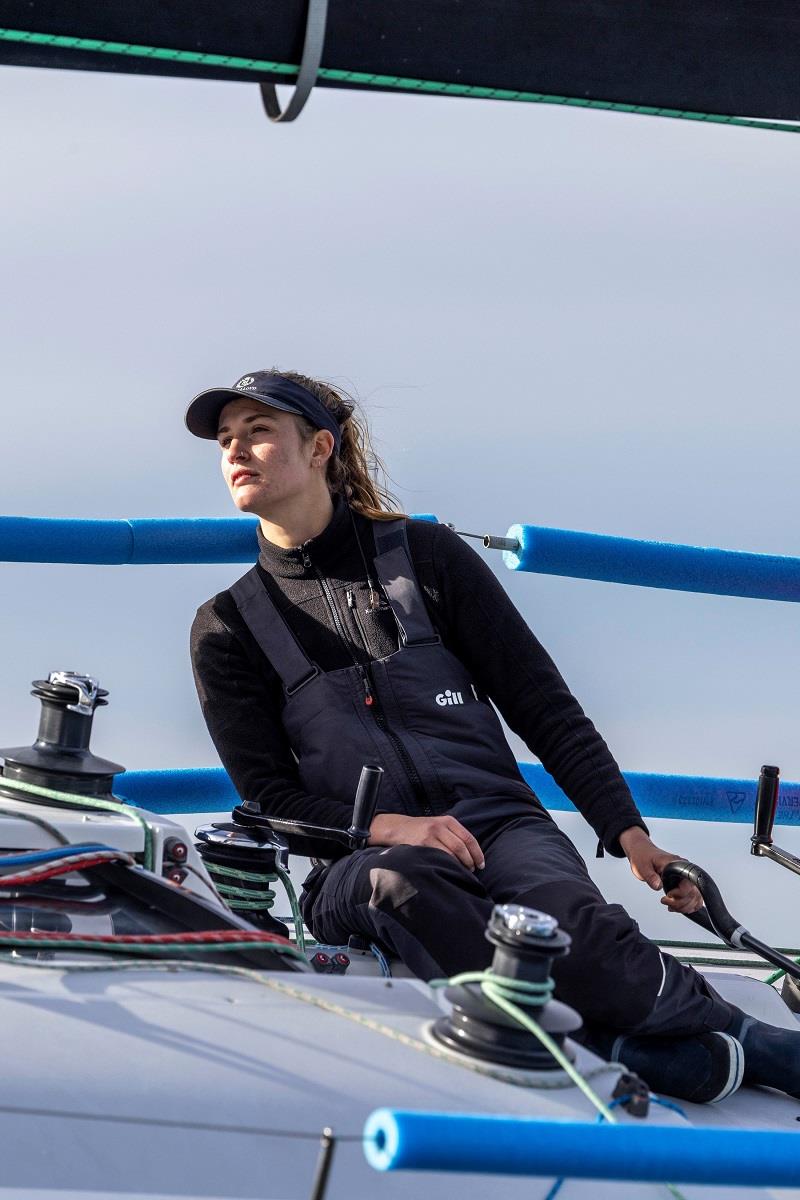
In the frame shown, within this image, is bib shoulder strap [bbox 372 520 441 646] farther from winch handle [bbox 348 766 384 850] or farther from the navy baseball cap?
winch handle [bbox 348 766 384 850]

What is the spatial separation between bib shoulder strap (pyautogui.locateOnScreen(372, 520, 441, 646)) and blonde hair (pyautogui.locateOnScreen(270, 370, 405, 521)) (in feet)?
0.16

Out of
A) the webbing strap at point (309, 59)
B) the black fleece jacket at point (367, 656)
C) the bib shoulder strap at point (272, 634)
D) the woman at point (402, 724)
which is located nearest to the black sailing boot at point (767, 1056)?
the woman at point (402, 724)

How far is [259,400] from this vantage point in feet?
9.45

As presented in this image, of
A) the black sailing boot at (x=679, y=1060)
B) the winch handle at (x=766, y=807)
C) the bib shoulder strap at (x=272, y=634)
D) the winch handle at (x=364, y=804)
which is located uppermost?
the bib shoulder strap at (x=272, y=634)

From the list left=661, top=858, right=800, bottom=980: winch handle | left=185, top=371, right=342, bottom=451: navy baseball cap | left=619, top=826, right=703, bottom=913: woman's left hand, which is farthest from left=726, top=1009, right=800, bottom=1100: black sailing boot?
left=185, top=371, right=342, bottom=451: navy baseball cap

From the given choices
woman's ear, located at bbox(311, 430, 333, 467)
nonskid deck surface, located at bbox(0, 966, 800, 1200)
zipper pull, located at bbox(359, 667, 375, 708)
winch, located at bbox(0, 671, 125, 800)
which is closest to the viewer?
nonskid deck surface, located at bbox(0, 966, 800, 1200)

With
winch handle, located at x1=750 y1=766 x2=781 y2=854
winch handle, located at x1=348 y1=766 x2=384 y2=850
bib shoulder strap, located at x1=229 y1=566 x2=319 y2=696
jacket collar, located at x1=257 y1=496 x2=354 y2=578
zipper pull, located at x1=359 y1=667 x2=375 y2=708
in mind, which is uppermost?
jacket collar, located at x1=257 y1=496 x2=354 y2=578

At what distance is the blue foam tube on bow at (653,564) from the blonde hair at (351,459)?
40 cm

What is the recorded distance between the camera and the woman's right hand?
2455mm

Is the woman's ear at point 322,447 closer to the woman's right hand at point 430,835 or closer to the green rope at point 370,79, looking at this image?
the woman's right hand at point 430,835

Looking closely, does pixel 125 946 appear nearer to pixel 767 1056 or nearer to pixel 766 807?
pixel 767 1056

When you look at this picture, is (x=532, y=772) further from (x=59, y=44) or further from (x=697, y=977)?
(x=59, y=44)

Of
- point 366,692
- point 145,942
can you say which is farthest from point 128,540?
point 145,942

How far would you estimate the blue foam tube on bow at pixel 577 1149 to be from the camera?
0.98 m
